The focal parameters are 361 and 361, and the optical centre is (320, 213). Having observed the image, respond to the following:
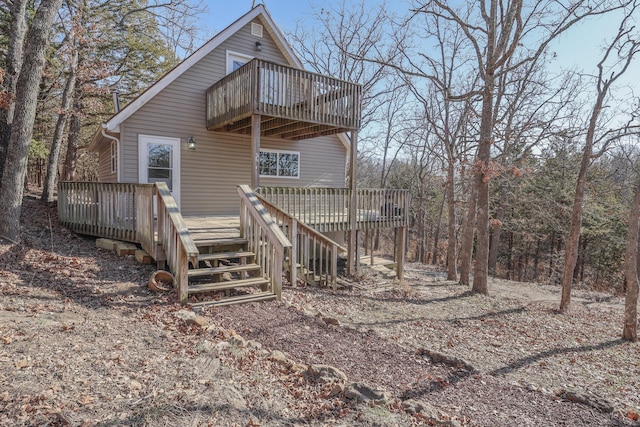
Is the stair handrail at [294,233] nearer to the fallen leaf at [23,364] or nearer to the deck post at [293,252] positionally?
the deck post at [293,252]

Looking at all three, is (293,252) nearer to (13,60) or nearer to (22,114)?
(22,114)

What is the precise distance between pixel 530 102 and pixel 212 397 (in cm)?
1694

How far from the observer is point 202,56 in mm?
10680

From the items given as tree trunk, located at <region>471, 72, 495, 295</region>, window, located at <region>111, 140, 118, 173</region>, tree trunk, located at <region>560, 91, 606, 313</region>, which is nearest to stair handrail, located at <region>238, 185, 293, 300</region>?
window, located at <region>111, 140, 118, 173</region>

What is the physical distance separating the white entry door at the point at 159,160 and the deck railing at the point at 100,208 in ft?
5.77

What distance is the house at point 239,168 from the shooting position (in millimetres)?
6848

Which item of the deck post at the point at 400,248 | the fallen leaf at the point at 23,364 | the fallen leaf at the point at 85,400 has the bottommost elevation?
the deck post at the point at 400,248

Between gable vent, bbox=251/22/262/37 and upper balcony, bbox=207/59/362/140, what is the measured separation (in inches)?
99.3

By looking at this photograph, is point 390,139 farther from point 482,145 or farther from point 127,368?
point 127,368

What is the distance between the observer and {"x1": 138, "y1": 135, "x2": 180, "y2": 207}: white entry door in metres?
10.0

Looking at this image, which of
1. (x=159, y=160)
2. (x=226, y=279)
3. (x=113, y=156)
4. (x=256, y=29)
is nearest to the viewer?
(x=226, y=279)

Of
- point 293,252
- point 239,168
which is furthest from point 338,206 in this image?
point 239,168

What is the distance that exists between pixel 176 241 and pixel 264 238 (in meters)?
1.50

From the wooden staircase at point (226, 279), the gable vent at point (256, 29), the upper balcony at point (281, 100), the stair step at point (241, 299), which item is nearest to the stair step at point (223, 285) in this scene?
the wooden staircase at point (226, 279)
